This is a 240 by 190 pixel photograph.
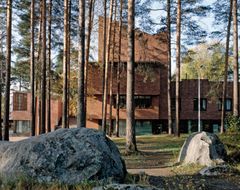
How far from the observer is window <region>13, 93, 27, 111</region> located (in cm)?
4841

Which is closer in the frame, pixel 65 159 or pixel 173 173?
pixel 65 159

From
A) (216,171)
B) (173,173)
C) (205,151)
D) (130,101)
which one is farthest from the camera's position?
(130,101)

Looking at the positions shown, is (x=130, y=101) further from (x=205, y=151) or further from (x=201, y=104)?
(x=201, y=104)

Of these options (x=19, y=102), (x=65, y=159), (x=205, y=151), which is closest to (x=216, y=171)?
(x=205, y=151)

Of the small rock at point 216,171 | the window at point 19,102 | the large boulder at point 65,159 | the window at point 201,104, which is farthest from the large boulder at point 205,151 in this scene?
the window at point 19,102

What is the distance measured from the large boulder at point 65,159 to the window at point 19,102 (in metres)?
42.1

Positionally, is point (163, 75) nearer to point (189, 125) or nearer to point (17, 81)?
point (189, 125)

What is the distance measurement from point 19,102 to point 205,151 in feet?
132

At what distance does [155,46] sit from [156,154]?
23.0 metres

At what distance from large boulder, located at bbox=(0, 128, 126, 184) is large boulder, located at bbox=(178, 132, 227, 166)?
14.0 feet

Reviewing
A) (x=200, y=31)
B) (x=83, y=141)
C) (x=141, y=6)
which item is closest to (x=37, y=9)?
(x=141, y=6)

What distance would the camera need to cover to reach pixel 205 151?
11.3m

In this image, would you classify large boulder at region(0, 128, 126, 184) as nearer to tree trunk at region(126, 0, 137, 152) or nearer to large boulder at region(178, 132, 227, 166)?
large boulder at region(178, 132, 227, 166)

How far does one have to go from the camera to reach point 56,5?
86.6 ft
